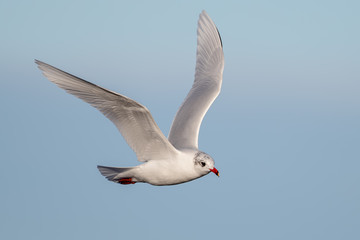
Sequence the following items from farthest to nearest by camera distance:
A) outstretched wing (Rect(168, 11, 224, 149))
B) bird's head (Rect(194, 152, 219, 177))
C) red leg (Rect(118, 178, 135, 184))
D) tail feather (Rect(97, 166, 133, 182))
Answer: outstretched wing (Rect(168, 11, 224, 149))
red leg (Rect(118, 178, 135, 184))
tail feather (Rect(97, 166, 133, 182))
bird's head (Rect(194, 152, 219, 177))

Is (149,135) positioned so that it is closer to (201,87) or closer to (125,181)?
(125,181)

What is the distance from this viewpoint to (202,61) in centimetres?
1038

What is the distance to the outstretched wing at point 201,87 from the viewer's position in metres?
8.91

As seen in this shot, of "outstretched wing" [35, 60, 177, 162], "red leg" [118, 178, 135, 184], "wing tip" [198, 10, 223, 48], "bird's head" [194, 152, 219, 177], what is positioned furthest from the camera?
"wing tip" [198, 10, 223, 48]

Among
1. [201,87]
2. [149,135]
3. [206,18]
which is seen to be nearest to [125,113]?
[149,135]

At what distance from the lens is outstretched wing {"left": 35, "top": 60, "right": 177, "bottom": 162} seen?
7.00 meters

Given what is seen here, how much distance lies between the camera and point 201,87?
995 cm

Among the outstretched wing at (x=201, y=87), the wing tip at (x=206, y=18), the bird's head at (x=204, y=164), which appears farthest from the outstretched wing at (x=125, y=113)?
the wing tip at (x=206, y=18)

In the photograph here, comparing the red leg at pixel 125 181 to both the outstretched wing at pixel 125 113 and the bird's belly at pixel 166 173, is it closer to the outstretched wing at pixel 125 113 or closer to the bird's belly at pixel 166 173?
the bird's belly at pixel 166 173

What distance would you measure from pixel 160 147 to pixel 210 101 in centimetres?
215

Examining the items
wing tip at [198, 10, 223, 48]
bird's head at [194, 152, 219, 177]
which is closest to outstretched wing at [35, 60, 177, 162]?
bird's head at [194, 152, 219, 177]

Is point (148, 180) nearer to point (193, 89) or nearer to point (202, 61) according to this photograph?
point (193, 89)

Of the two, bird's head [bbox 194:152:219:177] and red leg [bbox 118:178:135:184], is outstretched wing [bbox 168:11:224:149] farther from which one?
red leg [bbox 118:178:135:184]

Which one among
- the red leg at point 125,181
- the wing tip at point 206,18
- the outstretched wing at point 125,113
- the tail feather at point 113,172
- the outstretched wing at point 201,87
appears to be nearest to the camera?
the outstretched wing at point 125,113
